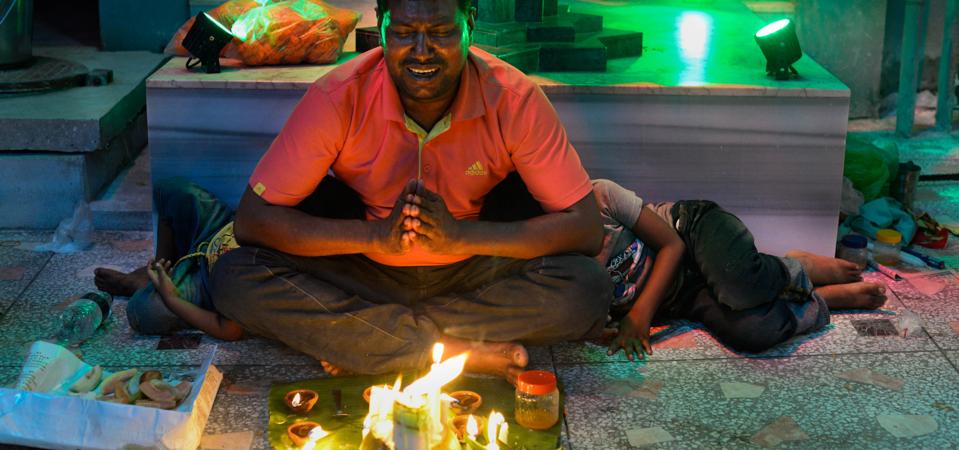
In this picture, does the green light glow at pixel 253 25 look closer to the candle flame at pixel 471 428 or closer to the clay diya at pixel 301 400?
the clay diya at pixel 301 400

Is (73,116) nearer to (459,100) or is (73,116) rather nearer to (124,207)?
(124,207)

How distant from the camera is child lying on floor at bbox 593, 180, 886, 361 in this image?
3842 millimetres

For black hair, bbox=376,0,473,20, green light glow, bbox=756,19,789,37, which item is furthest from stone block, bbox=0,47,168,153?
green light glow, bbox=756,19,789,37

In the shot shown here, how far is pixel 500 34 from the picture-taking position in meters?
4.77

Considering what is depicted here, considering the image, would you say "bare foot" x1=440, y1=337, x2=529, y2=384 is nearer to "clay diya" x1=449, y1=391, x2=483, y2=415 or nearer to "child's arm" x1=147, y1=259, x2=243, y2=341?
"clay diya" x1=449, y1=391, x2=483, y2=415

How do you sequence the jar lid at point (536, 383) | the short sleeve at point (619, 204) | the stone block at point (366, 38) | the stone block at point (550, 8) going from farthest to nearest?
the stone block at point (550, 8), the stone block at point (366, 38), the short sleeve at point (619, 204), the jar lid at point (536, 383)

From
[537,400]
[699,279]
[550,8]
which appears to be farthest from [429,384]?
[550,8]

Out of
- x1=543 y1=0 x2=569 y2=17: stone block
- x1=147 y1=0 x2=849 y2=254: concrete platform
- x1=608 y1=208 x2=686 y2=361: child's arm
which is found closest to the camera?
x1=608 y1=208 x2=686 y2=361: child's arm

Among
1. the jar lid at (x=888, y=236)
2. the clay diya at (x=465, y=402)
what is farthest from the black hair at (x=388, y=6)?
the jar lid at (x=888, y=236)

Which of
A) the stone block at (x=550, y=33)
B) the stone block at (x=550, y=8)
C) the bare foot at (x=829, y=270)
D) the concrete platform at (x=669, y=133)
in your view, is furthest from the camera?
the stone block at (x=550, y=8)

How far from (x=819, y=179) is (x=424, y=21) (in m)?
1.90

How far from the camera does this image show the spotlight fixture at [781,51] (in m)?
4.55

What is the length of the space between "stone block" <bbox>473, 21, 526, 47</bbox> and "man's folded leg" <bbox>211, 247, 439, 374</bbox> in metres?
1.56

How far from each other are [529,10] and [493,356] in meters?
1.84
